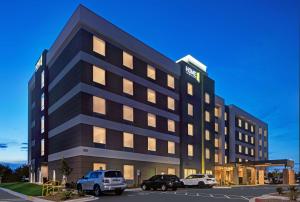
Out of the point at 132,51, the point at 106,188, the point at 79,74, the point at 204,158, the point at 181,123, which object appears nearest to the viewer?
the point at 106,188

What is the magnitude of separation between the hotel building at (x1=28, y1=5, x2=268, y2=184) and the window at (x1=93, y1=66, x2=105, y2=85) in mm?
119

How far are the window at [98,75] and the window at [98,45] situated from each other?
2009 millimetres

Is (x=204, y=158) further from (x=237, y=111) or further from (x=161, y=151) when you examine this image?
(x=237, y=111)

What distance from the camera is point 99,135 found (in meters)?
45.9

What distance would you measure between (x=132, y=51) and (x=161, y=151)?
14.5 m

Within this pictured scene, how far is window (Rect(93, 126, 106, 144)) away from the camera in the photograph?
45250mm

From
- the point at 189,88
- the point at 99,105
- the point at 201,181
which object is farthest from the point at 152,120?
the point at 189,88

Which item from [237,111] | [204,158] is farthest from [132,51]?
[237,111]

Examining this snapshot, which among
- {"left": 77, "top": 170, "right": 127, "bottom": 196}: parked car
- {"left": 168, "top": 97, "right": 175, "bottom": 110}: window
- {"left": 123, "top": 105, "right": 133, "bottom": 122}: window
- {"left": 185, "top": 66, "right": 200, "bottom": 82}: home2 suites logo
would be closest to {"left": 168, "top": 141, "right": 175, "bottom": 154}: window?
{"left": 168, "top": 97, "right": 175, "bottom": 110}: window

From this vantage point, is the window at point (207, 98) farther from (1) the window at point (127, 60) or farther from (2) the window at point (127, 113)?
(2) the window at point (127, 113)

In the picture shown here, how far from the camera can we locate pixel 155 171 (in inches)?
2163

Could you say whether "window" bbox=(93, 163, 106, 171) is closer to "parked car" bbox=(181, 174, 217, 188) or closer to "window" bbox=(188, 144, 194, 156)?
"parked car" bbox=(181, 174, 217, 188)

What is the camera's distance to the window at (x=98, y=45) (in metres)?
47.0

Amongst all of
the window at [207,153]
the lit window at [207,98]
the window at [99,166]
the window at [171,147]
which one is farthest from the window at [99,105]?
the lit window at [207,98]
